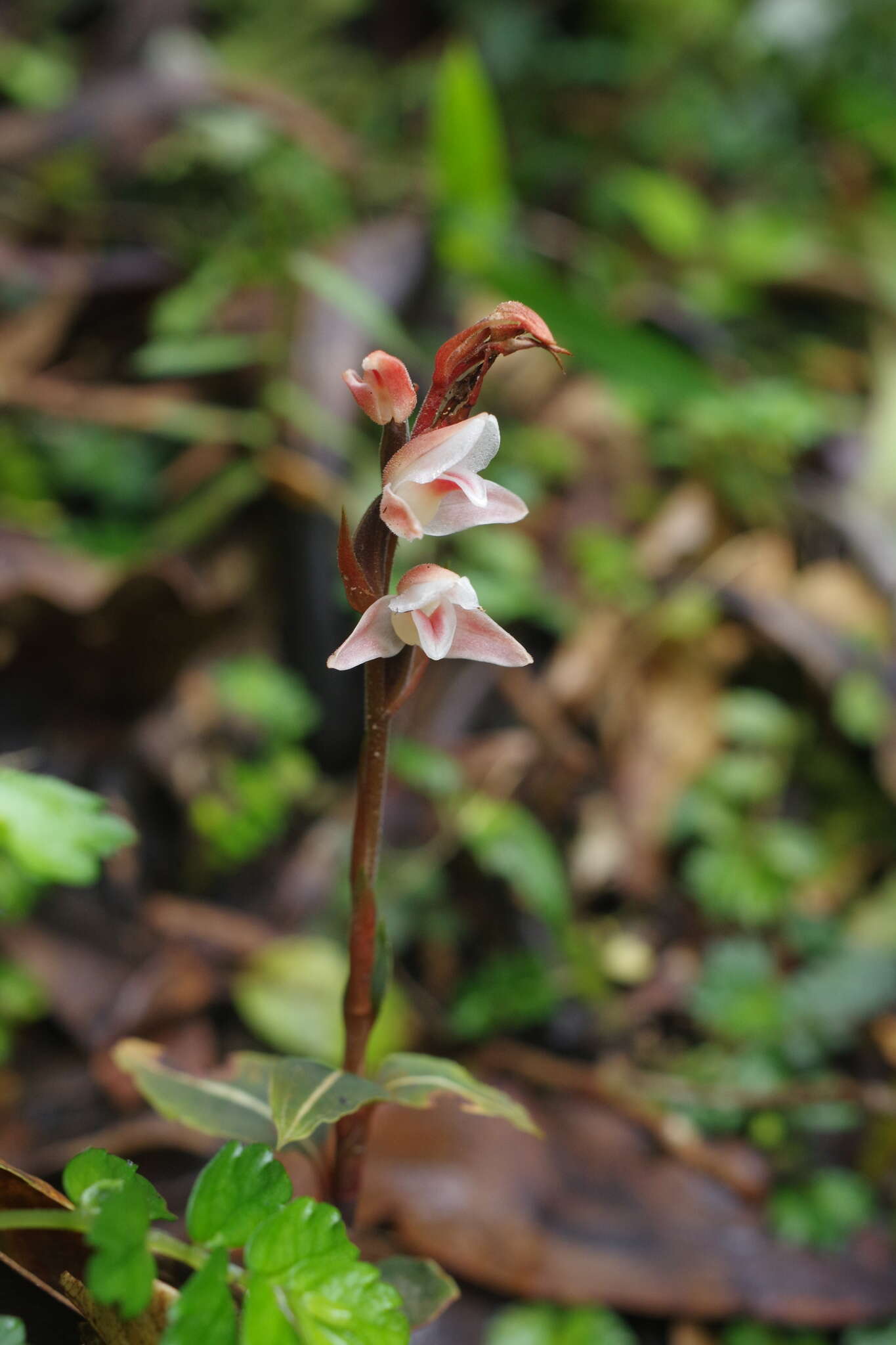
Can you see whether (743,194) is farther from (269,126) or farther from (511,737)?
(511,737)

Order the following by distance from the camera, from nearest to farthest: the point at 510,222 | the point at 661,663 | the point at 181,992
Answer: the point at 181,992
the point at 661,663
the point at 510,222

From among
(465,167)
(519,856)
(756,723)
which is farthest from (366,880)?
(465,167)

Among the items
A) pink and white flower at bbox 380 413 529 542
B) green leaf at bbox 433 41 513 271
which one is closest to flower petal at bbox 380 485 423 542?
pink and white flower at bbox 380 413 529 542

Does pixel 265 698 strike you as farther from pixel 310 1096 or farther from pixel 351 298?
pixel 310 1096

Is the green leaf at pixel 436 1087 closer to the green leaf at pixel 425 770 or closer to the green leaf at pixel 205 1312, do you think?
the green leaf at pixel 205 1312

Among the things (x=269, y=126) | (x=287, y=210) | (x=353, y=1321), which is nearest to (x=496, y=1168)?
(x=353, y=1321)

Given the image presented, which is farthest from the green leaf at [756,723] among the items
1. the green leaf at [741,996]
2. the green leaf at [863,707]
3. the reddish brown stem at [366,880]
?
the reddish brown stem at [366,880]

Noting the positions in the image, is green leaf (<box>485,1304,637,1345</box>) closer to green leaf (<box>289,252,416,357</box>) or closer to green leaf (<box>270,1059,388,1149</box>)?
green leaf (<box>270,1059,388,1149</box>)
